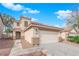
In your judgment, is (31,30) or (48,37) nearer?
(31,30)

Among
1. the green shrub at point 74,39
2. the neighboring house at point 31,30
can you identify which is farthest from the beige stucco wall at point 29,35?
the green shrub at point 74,39

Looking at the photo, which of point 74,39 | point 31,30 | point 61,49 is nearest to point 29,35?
point 31,30

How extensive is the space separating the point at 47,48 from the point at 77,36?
0.69 m

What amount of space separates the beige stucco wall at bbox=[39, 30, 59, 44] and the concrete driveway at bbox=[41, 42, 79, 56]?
10 centimetres

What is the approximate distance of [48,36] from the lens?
4.25 meters

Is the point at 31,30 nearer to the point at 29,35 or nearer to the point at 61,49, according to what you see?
the point at 29,35

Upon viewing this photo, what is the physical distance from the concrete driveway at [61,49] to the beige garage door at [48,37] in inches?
4.0

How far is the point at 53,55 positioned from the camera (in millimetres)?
4090

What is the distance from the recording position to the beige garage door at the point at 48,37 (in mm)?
4219

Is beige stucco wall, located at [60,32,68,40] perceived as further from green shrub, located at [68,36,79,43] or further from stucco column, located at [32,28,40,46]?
stucco column, located at [32,28,40,46]

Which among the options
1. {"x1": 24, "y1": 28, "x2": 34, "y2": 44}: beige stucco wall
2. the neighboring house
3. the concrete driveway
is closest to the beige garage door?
the neighboring house

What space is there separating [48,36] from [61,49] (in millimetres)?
404

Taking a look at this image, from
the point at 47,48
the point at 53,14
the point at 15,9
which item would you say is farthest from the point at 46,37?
the point at 15,9

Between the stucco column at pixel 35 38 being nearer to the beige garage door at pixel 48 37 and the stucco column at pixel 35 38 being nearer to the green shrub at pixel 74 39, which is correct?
the beige garage door at pixel 48 37
